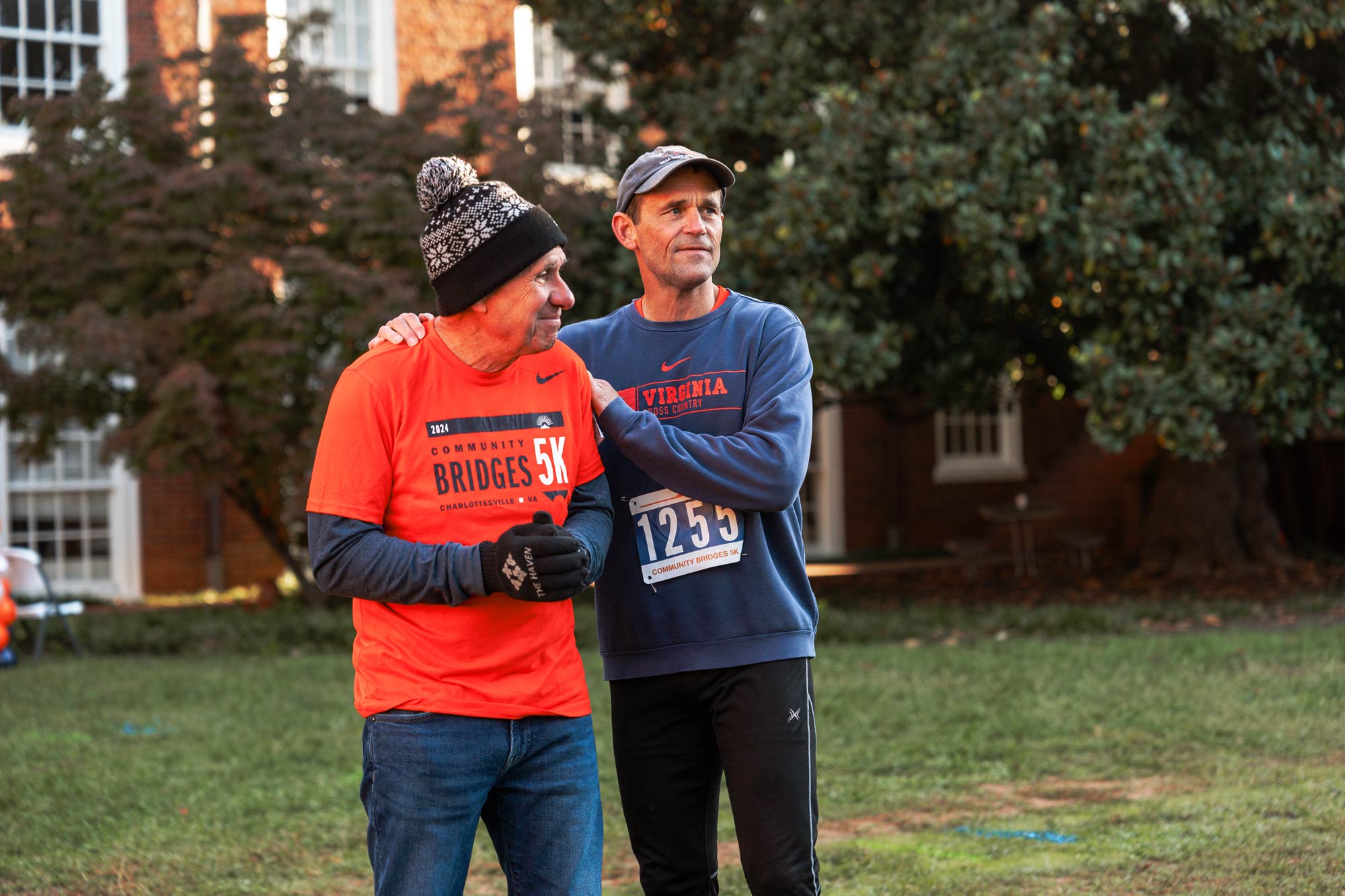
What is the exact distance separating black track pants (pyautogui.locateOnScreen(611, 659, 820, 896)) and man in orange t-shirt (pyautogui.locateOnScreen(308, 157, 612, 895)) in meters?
0.41

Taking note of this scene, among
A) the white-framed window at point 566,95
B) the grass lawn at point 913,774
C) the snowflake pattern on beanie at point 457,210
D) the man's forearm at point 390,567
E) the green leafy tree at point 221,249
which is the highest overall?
the white-framed window at point 566,95

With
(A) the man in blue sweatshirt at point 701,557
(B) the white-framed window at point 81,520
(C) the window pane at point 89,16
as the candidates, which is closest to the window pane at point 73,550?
(B) the white-framed window at point 81,520

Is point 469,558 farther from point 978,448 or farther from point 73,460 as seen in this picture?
point 978,448

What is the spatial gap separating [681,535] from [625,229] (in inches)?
31.0

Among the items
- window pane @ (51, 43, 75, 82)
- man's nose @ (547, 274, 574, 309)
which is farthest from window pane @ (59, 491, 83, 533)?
man's nose @ (547, 274, 574, 309)

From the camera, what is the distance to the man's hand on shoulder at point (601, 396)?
3031 mm

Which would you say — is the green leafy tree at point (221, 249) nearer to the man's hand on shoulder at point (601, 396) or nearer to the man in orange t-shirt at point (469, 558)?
the man's hand on shoulder at point (601, 396)

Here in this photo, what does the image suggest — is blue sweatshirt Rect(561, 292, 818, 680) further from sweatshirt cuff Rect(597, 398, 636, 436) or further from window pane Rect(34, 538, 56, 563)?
window pane Rect(34, 538, 56, 563)

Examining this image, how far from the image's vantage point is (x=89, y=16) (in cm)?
1465

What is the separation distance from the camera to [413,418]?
271 centimetres

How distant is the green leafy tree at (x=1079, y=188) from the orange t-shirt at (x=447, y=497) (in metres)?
8.33

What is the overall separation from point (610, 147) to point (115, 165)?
525cm

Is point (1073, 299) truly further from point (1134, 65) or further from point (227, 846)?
point (227, 846)

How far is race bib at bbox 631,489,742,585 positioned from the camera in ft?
10.4
